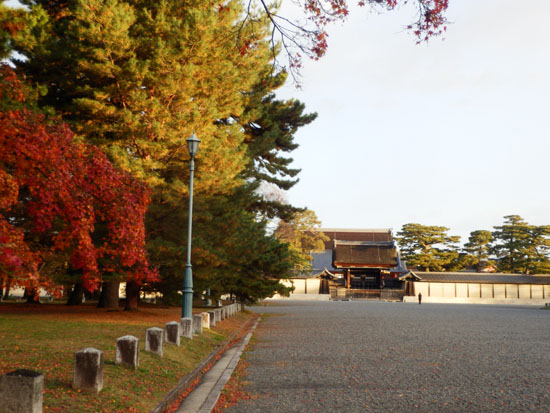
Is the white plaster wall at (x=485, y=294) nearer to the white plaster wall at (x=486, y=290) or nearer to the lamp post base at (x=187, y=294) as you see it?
the white plaster wall at (x=486, y=290)

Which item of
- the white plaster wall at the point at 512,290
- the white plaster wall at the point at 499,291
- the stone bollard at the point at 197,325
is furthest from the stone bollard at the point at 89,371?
the white plaster wall at the point at 512,290

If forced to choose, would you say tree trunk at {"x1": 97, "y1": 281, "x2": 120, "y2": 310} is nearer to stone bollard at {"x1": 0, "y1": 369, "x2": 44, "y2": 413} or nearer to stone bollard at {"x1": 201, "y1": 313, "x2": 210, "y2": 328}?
stone bollard at {"x1": 201, "y1": 313, "x2": 210, "y2": 328}

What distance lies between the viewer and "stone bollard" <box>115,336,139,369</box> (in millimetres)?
6906

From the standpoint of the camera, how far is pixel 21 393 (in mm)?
4086

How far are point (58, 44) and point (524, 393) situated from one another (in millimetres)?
15359

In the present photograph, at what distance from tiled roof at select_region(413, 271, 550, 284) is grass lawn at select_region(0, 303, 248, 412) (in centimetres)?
4585

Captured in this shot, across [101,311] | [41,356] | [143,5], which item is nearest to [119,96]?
[143,5]

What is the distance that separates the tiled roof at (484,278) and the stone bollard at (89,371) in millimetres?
52327

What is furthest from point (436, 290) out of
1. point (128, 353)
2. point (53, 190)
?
point (53, 190)

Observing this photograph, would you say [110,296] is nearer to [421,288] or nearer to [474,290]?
[421,288]

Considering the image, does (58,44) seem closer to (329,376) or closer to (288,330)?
(288,330)

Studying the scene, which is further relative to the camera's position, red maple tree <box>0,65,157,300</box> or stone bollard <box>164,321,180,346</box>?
stone bollard <box>164,321,180,346</box>

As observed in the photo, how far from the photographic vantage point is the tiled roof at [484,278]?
177 feet

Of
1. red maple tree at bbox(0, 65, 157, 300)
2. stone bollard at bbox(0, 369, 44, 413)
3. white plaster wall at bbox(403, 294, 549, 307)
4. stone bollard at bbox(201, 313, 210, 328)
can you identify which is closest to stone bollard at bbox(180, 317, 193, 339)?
red maple tree at bbox(0, 65, 157, 300)
